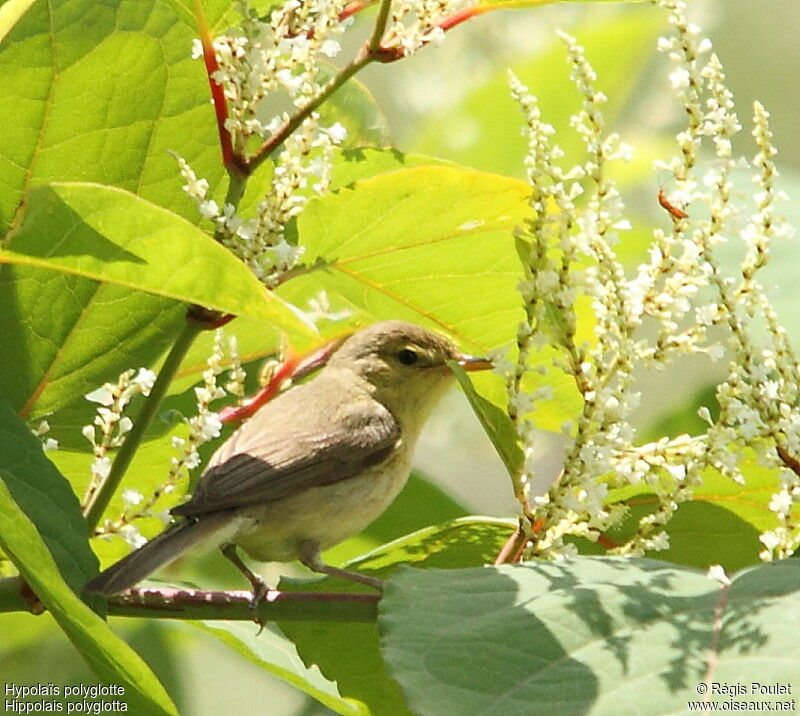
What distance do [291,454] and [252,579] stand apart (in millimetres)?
464

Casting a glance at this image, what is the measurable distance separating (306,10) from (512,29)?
1655mm

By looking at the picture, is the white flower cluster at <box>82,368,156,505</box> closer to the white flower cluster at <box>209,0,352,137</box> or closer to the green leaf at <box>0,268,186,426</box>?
the green leaf at <box>0,268,186,426</box>

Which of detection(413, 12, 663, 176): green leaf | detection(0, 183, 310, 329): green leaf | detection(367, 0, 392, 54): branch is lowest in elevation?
detection(0, 183, 310, 329): green leaf

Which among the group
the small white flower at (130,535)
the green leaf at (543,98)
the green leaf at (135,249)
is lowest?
the small white flower at (130,535)

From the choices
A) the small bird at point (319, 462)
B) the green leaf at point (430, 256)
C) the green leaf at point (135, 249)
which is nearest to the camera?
the green leaf at point (135, 249)

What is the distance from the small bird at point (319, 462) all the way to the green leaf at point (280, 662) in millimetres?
120

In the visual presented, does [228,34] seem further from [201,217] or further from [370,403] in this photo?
[370,403]

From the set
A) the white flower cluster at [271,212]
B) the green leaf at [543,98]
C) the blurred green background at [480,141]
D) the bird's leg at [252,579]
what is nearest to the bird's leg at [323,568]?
the bird's leg at [252,579]

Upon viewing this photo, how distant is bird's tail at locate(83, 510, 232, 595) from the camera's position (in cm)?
186

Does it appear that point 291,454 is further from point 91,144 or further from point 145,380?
point 91,144

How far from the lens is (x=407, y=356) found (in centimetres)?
339

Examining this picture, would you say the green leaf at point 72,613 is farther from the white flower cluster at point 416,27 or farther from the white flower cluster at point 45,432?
the white flower cluster at point 416,27

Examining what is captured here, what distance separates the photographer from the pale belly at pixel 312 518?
2.84 metres

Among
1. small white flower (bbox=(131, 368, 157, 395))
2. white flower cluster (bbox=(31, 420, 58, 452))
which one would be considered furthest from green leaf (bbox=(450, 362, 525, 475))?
white flower cluster (bbox=(31, 420, 58, 452))
